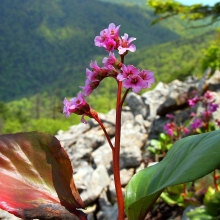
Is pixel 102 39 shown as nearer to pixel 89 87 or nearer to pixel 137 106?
pixel 89 87

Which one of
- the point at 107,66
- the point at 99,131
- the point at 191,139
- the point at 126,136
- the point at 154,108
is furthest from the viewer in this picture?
the point at 154,108

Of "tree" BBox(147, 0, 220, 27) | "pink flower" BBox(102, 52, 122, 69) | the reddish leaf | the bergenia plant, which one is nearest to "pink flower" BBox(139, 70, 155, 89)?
the bergenia plant

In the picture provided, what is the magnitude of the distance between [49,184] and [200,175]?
64cm

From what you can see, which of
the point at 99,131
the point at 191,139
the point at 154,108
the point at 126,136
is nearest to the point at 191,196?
the point at 191,139

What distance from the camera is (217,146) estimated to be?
1.06m

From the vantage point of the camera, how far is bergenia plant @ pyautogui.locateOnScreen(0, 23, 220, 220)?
47.6 inches

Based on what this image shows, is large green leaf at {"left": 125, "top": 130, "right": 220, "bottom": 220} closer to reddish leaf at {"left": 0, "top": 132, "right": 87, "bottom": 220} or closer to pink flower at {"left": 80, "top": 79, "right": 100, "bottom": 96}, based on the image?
reddish leaf at {"left": 0, "top": 132, "right": 87, "bottom": 220}

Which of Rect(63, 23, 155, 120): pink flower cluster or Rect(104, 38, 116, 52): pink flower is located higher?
Rect(104, 38, 116, 52): pink flower

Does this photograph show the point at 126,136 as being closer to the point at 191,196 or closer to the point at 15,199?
the point at 191,196

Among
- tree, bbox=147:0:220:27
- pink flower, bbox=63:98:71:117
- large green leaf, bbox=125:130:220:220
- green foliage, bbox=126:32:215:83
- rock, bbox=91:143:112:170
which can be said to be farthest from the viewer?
green foliage, bbox=126:32:215:83

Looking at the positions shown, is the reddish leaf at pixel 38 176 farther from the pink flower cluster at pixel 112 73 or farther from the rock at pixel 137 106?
the rock at pixel 137 106

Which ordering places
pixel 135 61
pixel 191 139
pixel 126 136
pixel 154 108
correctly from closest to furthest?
Answer: pixel 191 139 < pixel 126 136 < pixel 154 108 < pixel 135 61

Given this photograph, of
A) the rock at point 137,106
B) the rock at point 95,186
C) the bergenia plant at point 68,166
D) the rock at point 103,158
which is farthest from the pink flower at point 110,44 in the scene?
the rock at point 137,106

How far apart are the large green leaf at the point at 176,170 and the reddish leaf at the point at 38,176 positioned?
26cm
